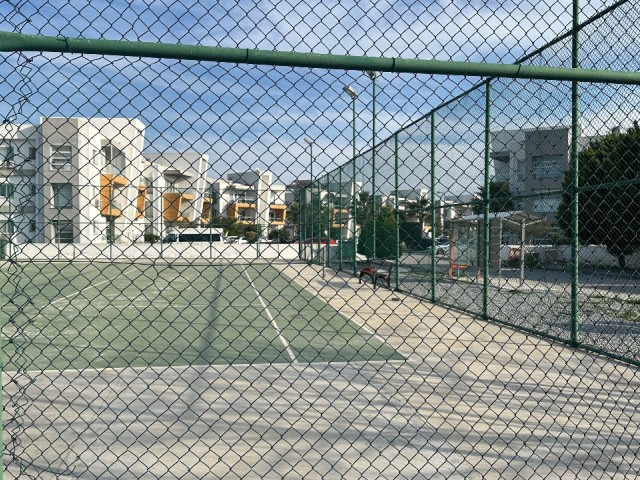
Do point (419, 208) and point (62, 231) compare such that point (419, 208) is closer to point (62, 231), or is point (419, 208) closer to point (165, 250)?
point (165, 250)

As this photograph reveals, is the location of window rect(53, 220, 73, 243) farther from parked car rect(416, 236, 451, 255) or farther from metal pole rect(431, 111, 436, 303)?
parked car rect(416, 236, 451, 255)

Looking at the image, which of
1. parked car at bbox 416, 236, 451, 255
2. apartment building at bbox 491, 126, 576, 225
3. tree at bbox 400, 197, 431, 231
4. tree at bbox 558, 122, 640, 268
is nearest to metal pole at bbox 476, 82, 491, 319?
apartment building at bbox 491, 126, 576, 225

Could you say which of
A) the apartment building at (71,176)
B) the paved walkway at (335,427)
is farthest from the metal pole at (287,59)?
the paved walkway at (335,427)

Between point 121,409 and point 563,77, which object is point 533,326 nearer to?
point 121,409

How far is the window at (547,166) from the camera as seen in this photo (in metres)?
7.85

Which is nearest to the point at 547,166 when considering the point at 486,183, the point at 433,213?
the point at 486,183

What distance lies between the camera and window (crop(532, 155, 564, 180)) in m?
7.85

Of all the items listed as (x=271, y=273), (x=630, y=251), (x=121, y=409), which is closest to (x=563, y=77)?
(x=121, y=409)

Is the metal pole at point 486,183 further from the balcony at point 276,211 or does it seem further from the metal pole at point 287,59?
the metal pole at point 287,59

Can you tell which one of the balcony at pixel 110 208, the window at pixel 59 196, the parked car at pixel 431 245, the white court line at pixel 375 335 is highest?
the window at pixel 59 196

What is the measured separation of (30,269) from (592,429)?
2297 centimetres

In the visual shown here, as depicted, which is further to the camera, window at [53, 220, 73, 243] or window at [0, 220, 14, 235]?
window at [53, 220, 73, 243]

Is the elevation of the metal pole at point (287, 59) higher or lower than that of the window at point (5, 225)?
higher

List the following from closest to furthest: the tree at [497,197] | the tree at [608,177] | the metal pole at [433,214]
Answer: the tree at [608,177] < the tree at [497,197] < the metal pole at [433,214]
